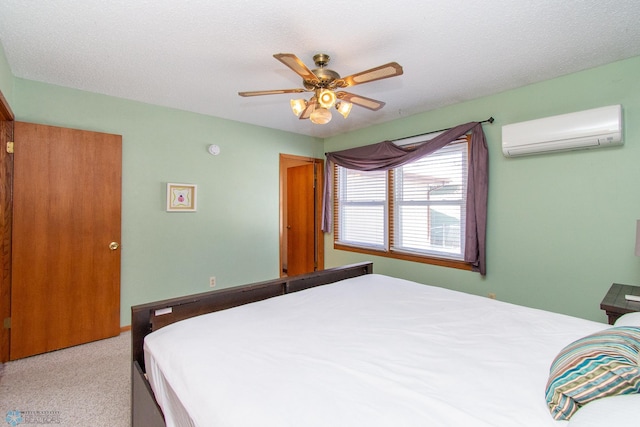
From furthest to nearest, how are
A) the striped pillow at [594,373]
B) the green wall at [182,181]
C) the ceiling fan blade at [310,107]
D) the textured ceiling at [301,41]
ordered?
the green wall at [182,181] < the ceiling fan blade at [310,107] < the textured ceiling at [301,41] < the striped pillow at [594,373]

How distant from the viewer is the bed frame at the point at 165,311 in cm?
135

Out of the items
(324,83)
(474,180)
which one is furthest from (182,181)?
(474,180)

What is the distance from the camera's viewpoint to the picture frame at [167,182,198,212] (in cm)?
329

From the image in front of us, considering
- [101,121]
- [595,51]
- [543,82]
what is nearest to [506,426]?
[595,51]

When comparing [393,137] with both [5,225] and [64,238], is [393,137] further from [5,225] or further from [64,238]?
[5,225]

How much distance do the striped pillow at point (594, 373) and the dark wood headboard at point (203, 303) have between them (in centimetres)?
163

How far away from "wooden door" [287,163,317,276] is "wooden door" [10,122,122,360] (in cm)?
265

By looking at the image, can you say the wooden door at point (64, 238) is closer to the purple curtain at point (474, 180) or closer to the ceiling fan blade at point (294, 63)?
the ceiling fan blade at point (294, 63)

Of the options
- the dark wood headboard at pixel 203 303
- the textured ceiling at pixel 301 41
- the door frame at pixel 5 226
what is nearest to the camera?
the dark wood headboard at pixel 203 303

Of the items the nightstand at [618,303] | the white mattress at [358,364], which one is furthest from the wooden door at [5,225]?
the nightstand at [618,303]

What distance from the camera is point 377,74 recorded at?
1789 millimetres

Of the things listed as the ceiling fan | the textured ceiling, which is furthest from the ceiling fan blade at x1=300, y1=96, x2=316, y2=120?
the textured ceiling

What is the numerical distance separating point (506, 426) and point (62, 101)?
152 inches

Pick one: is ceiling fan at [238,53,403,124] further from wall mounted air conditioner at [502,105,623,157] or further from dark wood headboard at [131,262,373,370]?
wall mounted air conditioner at [502,105,623,157]
